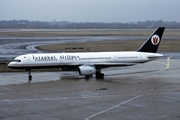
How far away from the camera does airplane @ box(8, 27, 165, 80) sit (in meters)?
46.6

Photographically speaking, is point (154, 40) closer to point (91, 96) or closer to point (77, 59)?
point (77, 59)

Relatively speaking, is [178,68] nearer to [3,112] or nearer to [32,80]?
[32,80]

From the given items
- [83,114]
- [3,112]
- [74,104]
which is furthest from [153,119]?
[3,112]

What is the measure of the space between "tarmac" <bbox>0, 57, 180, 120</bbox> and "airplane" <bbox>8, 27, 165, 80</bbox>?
1.40 metres

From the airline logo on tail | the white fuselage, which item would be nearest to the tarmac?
the white fuselage

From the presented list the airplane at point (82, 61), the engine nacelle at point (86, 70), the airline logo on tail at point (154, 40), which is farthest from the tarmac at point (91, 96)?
the airline logo on tail at point (154, 40)

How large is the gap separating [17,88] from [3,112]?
11.6 m

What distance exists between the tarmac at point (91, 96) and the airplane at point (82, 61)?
1.40 metres

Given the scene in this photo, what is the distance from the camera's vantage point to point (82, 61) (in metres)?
48.2

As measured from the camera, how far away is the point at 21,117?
1030 inches

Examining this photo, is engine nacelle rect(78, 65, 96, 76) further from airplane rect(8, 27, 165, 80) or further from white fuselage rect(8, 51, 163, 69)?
white fuselage rect(8, 51, 163, 69)

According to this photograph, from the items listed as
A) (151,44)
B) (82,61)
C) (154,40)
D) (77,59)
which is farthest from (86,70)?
(154,40)

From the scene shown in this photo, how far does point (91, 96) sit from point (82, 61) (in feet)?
46.0

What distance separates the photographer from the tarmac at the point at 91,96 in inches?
1065
